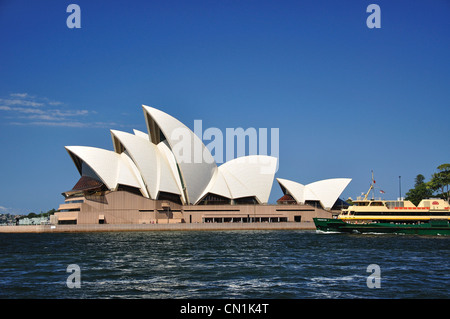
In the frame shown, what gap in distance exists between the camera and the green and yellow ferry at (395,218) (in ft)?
184

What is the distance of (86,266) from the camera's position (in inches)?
1019

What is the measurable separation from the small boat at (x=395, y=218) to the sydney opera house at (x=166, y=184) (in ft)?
104

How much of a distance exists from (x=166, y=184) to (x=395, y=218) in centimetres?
4146

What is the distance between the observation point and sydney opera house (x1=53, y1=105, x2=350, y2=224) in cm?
8088

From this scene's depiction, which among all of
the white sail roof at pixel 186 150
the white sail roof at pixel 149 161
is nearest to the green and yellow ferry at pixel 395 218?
the white sail roof at pixel 186 150

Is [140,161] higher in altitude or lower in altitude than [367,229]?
higher

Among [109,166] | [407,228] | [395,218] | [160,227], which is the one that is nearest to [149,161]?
[109,166]

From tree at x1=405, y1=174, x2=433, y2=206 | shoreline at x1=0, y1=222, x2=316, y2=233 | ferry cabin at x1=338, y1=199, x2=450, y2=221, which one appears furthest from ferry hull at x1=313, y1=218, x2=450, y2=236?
tree at x1=405, y1=174, x2=433, y2=206

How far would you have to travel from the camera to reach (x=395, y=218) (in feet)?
188

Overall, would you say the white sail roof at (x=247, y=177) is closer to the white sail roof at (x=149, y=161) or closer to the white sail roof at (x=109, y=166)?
the white sail roof at (x=149, y=161)

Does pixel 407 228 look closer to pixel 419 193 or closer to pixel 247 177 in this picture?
pixel 247 177
